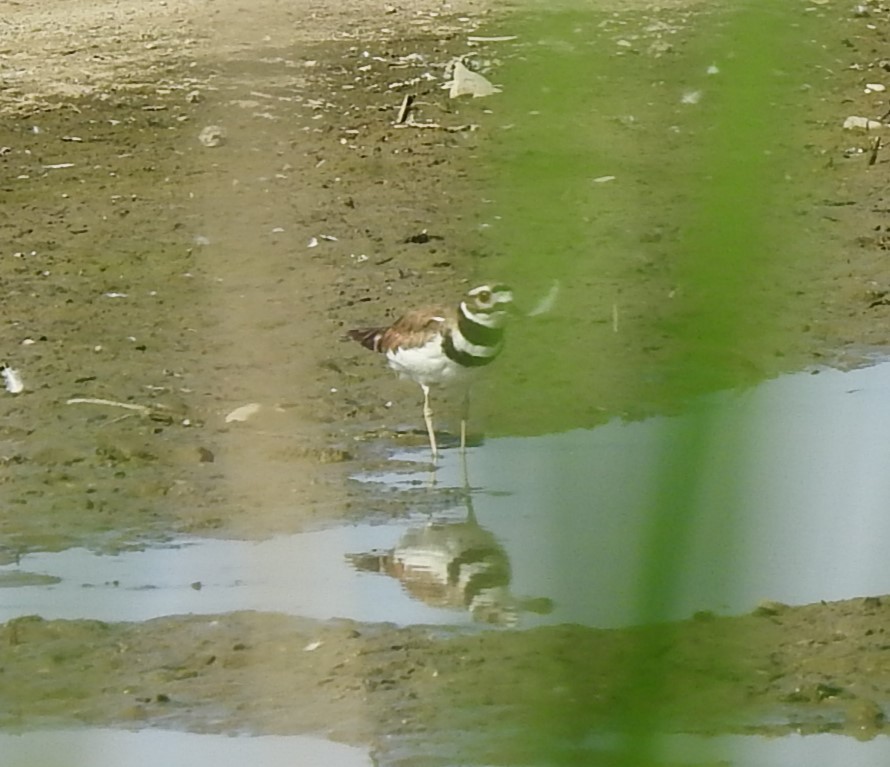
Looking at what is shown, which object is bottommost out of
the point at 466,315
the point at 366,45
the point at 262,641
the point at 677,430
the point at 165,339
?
the point at 366,45

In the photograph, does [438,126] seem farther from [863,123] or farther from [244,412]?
[244,412]

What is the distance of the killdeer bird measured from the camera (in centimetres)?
539

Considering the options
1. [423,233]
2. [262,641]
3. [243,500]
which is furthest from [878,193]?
[262,641]

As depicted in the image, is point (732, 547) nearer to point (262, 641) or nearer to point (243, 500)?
point (262, 641)

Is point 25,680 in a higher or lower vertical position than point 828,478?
lower

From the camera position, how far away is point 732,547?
555 millimetres

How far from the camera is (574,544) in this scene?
0.54 meters

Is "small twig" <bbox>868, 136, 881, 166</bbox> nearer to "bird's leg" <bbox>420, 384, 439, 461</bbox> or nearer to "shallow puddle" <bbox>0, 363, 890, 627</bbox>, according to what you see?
"shallow puddle" <bbox>0, 363, 890, 627</bbox>

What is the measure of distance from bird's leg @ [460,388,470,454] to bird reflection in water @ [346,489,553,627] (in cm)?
42

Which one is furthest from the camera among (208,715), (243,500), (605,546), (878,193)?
(878,193)

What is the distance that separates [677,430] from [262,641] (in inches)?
127

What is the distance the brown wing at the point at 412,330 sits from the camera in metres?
5.56

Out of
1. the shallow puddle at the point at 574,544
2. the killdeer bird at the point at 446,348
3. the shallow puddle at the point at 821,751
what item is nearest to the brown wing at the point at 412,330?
the killdeer bird at the point at 446,348

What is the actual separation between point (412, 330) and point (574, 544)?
5.08 meters
